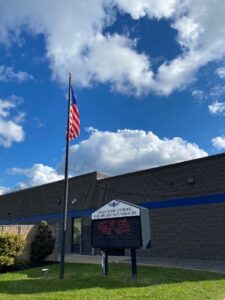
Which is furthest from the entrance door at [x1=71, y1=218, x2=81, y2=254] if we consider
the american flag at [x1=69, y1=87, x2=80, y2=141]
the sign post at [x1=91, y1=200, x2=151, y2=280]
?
the american flag at [x1=69, y1=87, x2=80, y2=141]

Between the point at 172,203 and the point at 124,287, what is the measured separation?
11.3m

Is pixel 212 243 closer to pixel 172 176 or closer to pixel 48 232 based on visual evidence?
pixel 172 176

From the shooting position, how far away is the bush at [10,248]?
1766cm

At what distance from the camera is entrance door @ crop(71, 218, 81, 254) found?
28294 millimetres

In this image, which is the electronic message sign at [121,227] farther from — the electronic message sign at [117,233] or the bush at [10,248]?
the bush at [10,248]

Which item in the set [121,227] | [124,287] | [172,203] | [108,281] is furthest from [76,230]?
[124,287]

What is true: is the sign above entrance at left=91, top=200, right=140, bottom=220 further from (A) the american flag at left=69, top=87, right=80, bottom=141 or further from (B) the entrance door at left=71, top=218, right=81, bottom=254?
(B) the entrance door at left=71, top=218, right=81, bottom=254

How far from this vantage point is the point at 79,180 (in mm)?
29641

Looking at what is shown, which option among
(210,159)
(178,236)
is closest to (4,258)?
(178,236)

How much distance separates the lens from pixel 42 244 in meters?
21.0

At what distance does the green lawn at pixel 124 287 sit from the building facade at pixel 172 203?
596 centimetres

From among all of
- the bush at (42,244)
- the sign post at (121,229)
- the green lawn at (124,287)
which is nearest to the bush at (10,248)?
the bush at (42,244)

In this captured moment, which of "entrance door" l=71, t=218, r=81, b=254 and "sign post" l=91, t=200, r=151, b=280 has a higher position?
"entrance door" l=71, t=218, r=81, b=254

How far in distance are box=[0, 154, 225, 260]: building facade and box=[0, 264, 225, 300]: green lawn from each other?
5963 mm
